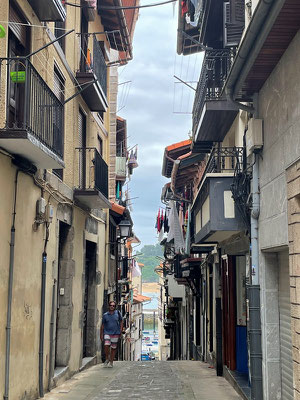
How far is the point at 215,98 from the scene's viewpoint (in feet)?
33.2

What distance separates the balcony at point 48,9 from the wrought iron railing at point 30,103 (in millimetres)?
1086

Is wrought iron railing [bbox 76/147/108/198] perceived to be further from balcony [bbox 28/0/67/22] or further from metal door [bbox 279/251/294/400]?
metal door [bbox 279/251/294/400]

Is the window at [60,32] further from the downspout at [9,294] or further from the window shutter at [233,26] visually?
the downspout at [9,294]

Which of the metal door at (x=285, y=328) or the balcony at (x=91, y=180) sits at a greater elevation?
the balcony at (x=91, y=180)

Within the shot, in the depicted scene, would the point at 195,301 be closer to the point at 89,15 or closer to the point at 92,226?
the point at 92,226

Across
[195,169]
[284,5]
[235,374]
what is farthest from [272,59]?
[195,169]

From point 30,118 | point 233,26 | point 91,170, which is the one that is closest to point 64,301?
point 91,170

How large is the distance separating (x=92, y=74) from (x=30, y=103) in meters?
5.22

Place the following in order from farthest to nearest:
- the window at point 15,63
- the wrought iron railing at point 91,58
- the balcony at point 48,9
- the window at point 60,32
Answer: the wrought iron railing at point 91,58 → the window at point 60,32 → the balcony at point 48,9 → the window at point 15,63

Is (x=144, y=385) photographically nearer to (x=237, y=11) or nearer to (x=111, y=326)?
(x=111, y=326)

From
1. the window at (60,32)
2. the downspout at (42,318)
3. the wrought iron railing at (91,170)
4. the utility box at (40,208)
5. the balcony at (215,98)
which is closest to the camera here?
the utility box at (40,208)

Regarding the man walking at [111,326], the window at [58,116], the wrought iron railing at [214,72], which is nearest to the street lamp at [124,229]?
the man walking at [111,326]

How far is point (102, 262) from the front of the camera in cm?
1739

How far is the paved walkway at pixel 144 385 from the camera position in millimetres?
9430
